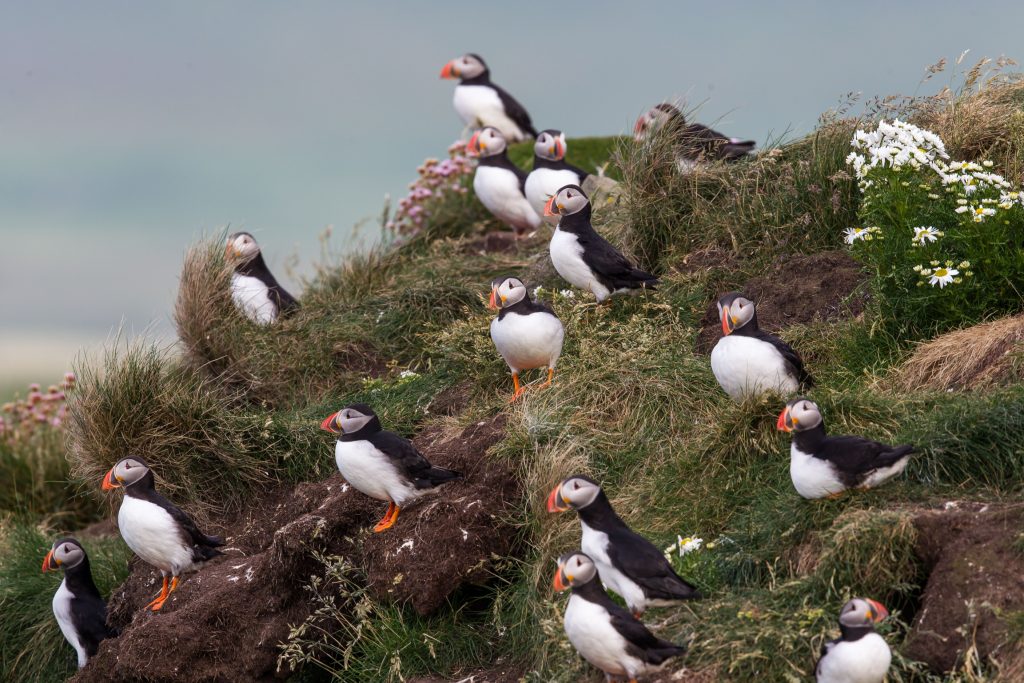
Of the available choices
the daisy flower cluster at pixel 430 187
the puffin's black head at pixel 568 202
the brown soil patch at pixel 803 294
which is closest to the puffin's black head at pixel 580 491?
the brown soil patch at pixel 803 294

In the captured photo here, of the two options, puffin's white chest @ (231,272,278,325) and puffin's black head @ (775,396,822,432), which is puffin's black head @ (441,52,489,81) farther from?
puffin's black head @ (775,396,822,432)

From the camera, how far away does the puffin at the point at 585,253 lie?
959cm

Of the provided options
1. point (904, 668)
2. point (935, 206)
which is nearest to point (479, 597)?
point (904, 668)

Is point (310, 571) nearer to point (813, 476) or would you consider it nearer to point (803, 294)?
point (813, 476)

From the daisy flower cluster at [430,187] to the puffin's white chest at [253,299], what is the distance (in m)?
3.04

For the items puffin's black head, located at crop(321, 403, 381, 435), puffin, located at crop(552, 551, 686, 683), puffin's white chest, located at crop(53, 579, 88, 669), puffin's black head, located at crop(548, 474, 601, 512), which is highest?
puffin's black head, located at crop(548, 474, 601, 512)

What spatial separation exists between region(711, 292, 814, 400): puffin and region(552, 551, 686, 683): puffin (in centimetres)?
186

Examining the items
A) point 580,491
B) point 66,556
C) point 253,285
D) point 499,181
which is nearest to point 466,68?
point 499,181

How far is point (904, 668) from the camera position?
5621 mm

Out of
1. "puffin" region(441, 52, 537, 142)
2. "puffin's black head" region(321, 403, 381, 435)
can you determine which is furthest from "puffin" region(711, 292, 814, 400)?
"puffin" region(441, 52, 537, 142)

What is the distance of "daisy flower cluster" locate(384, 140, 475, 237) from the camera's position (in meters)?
16.2

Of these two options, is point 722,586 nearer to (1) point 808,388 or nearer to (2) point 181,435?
(1) point 808,388

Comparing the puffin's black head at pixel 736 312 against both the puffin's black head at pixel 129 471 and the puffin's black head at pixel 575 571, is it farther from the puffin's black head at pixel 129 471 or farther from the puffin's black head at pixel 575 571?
the puffin's black head at pixel 129 471

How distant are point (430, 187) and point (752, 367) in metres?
10.4
